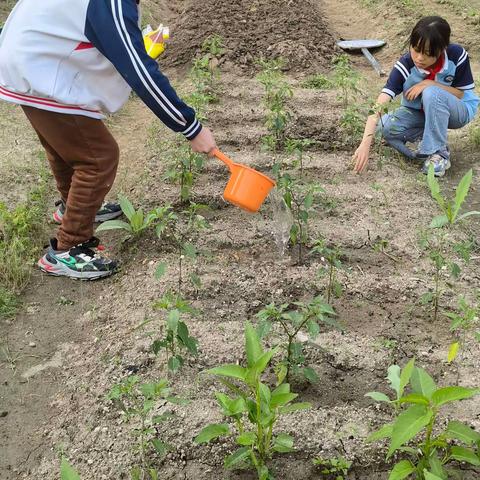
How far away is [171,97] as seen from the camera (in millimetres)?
2740

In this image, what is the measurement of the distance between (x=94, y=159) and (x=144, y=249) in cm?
57

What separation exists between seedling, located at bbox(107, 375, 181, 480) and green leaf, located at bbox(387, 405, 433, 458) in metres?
0.71

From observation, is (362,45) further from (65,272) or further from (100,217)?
(65,272)

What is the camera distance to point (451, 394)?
1668mm

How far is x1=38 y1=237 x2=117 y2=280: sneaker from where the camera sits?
327 cm

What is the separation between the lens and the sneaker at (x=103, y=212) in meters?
3.68

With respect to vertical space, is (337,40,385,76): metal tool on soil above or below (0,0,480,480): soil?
below

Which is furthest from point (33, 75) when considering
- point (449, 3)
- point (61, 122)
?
point (449, 3)

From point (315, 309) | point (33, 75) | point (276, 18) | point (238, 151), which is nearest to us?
point (315, 309)

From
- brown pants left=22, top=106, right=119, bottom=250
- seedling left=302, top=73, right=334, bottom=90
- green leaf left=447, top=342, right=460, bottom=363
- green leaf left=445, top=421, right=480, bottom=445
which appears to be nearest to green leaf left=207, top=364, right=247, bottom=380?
green leaf left=445, top=421, right=480, bottom=445

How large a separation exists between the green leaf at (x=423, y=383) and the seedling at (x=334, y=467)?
0.43 m

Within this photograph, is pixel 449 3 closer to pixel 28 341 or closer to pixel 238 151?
pixel 238 151

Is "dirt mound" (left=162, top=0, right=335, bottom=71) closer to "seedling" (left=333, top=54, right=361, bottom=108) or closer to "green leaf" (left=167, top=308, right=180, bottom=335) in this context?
"seedling" (left=333, top=54, right=361, bottom=108)

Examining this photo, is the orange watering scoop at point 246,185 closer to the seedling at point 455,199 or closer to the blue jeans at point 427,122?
the seedling at point 455,199
